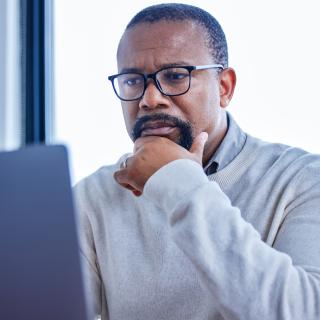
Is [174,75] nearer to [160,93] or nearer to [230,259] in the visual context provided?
[160,93]

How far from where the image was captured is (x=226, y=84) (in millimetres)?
1290

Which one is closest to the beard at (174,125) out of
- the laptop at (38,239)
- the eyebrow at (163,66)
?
the eyebrow at (163,66)

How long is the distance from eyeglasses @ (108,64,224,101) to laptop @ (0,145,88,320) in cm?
Answer: 77

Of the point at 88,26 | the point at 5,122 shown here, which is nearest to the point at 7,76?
the point at 5,122

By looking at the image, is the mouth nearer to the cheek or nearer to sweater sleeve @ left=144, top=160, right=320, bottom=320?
the cheek

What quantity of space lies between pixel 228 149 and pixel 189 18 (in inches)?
12.6

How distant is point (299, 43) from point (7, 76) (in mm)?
1099

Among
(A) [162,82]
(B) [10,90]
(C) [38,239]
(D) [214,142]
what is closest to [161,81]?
(A) [162,82]

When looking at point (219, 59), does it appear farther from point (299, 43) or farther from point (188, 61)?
point (299, 43)

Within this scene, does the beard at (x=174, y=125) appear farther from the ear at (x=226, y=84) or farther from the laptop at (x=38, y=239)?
the laptop at (x=38, y=239)

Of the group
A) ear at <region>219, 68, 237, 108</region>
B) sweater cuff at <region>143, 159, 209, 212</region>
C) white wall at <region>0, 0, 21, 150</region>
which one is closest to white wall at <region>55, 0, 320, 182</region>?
ear at <region>219, 68, 237, 108</region>

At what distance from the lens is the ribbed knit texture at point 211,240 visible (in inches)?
29.6

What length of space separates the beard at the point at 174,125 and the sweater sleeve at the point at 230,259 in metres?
0.36

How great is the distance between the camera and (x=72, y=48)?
1.90 metres
